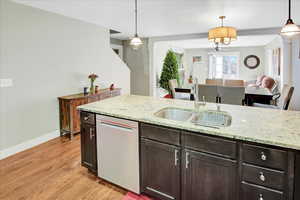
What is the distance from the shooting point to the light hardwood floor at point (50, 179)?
214 centimetres

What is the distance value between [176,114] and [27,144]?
266 cm

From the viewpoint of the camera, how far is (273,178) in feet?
4.43

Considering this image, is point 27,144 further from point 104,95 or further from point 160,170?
point 160,170

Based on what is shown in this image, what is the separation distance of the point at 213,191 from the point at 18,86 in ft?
10.6

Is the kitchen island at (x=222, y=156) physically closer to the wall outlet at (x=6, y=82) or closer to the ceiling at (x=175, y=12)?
the wall outlet at (x=6, y=82)

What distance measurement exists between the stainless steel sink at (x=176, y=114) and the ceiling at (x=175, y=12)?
1901 mm

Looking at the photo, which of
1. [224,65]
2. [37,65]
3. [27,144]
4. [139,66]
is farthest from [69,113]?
[224,65]

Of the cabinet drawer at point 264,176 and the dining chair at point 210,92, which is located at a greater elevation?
the dining chair at point 210,92

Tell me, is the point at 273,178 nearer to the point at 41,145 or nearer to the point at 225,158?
the point at 225,158

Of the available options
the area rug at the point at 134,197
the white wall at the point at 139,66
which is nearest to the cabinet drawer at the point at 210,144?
the area rug at the point at 134,197

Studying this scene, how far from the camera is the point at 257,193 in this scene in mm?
1411

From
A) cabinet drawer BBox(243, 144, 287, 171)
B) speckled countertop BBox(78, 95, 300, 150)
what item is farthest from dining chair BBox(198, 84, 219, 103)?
cabinet drawer BBox(243, 144, 287, 171)

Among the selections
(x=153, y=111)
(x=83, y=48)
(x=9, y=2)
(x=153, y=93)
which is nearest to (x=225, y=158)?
(x=153, y=111)

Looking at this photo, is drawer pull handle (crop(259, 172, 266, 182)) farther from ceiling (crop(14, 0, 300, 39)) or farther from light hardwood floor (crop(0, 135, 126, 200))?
ceiling (crop(14, 0, 300, 39))
